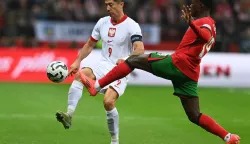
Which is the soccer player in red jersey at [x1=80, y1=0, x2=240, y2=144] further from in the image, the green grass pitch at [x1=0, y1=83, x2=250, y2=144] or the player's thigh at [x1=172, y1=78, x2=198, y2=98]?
the green grass pitch at [x1=0, y1=83, x2=250, y2=144]

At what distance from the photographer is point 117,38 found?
9438 mm

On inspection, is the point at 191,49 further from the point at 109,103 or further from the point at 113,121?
the point at 113,121

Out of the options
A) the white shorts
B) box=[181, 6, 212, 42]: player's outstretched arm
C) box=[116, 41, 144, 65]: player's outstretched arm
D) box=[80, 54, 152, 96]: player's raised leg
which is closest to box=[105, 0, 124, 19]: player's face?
box=[116, 41, 144, 65]: player's outstretched arm

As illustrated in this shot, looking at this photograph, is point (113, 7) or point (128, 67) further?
point (113, 7)

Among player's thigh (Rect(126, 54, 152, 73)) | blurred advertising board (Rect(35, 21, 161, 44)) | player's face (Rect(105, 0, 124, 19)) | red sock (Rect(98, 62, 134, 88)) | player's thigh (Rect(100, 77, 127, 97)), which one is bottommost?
blurred advertising board (Rect(35, 21, 161, 44))

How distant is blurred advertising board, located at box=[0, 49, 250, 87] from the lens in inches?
780

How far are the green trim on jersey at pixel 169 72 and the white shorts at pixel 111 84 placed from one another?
0.94 metres

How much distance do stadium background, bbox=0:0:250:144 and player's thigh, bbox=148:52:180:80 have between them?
5.96 ft

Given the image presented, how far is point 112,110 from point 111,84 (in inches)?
14.6

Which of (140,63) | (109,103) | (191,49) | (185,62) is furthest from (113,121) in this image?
(191,49)

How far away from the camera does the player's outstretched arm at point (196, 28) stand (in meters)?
7.83

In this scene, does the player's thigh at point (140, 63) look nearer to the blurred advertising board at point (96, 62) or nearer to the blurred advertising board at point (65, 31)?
the blurred advertising board at point (96, 62)

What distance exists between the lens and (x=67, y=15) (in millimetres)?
23859

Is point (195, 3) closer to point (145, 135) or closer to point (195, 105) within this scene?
point (195, 105)
